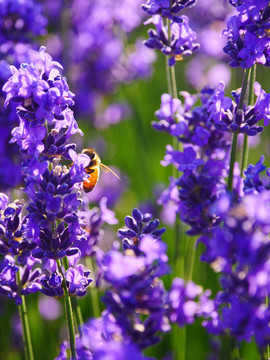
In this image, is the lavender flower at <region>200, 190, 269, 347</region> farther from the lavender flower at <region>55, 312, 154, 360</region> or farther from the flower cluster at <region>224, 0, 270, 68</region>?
the flower cluster at <region>224, 0, 270, 68</region>

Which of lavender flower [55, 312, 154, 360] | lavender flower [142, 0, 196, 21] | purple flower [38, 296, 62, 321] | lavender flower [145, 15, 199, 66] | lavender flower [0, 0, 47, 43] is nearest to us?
lavender flower [55, 312, 154, 360]

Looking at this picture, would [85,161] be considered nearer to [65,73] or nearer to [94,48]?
[65,73]

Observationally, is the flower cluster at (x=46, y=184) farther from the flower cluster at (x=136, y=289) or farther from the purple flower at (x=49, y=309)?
the purple flower at (x=49, y=309)

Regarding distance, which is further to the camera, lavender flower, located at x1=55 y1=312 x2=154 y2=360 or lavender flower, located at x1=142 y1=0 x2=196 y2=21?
lavender flower, located at x1=142 y1=0 x2=196 y2=21

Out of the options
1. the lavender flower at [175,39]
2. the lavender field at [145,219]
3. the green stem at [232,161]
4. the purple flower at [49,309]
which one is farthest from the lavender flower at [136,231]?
the purple flower at [49,309]

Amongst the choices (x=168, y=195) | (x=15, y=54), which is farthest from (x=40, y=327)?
(x=15, y=54)

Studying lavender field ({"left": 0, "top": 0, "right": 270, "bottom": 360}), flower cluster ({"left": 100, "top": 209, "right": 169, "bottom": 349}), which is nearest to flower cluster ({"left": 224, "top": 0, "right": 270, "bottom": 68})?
lavender field ({"left": 0, "top": 0, "right": 270, "bottom": 360})

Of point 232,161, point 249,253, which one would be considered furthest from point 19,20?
point 249,253

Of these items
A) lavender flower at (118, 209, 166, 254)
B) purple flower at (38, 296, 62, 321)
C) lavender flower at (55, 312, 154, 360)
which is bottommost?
purple flower at (38, 296, 62, 321)
